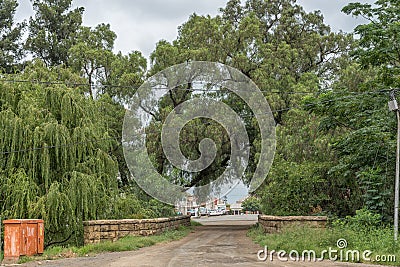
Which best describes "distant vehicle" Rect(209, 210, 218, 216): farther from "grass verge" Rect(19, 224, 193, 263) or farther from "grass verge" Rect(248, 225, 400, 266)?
"grass verge" Rect(248, 225, 400, 266)

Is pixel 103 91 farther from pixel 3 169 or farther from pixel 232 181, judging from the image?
pixel 3 169

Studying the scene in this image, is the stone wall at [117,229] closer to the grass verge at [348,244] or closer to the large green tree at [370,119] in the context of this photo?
the grass verge at [348,244]

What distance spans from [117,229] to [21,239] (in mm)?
4464

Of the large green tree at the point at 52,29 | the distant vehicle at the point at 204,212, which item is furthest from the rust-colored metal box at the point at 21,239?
the distant vehicle at the point at 204,212

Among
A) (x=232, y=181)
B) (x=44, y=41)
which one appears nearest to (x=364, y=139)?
(x=232, y=181)

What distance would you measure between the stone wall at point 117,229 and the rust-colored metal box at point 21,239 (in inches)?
89.0

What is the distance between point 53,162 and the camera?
59.2ft

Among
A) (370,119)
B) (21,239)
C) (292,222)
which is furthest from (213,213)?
(21,239)

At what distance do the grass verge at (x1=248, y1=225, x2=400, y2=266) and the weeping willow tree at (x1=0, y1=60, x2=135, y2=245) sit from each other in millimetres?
6722

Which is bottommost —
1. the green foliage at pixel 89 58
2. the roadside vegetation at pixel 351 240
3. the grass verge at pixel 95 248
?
the grass verge at pixel 95 248

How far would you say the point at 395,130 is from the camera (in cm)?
1697

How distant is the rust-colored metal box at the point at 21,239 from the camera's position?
13.7 meters

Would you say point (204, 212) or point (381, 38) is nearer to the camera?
point (381, 38)

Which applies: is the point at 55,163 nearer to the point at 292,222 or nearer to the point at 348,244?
the point at 292,222
